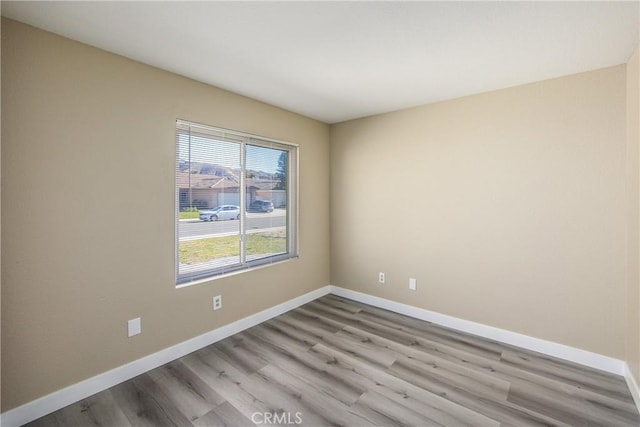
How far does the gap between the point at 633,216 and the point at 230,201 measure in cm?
316

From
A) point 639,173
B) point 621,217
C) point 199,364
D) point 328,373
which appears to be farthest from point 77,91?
point 621,217

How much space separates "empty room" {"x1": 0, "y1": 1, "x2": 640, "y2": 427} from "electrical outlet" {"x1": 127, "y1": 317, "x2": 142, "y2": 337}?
1cm

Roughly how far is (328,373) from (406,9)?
→ 2457 millimetres

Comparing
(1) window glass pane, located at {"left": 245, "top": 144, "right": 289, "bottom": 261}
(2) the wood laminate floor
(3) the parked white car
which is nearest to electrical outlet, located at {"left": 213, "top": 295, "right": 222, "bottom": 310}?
(2) the wood laminate floor

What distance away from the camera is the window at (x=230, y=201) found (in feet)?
8.21

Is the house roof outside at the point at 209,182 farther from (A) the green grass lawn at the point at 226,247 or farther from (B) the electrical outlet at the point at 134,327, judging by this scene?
(B) the electrical outlet at the point at 134,327

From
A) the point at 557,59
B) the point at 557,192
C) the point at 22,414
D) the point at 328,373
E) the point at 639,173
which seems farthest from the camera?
the point at 557,192

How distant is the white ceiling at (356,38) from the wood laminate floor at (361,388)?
2.34 m

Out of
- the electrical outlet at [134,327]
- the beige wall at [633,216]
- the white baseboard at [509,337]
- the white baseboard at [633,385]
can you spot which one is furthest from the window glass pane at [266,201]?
the white baseboard at [633,385]

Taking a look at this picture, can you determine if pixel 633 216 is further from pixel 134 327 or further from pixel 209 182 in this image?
pixel 134 327

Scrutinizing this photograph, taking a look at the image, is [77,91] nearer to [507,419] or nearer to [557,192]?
[507,419]

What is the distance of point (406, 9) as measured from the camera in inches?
61.2

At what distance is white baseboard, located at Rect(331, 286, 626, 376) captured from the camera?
7.33 feet

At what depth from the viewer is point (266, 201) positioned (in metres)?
3.23
